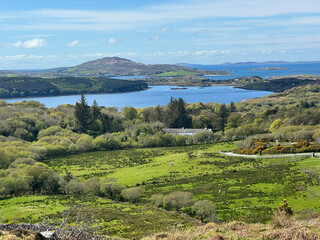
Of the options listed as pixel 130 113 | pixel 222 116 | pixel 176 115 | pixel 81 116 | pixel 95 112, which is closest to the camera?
pixel 222 116

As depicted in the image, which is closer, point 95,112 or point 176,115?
point 95,112

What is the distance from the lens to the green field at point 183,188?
27203 mm

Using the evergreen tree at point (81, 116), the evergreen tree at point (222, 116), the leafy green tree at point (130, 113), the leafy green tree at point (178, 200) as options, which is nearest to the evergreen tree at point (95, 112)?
the evergreen tree at point (81, 116)

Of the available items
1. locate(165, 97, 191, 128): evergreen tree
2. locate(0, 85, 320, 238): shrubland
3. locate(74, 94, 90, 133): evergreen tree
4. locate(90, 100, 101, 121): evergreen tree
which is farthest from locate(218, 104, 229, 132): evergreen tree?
locate(74, 94, 90, 133): evergreen tree

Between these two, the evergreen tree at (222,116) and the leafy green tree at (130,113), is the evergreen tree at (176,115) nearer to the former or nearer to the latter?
the leafy green tree at (130,113)

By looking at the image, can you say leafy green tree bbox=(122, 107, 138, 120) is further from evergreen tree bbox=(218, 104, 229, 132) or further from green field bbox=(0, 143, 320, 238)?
green field bbox=(0, 143, 320, 238)

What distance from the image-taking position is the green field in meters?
27.2

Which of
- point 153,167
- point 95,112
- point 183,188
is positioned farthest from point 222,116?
point 183,188

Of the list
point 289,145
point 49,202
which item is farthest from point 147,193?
point 289,145

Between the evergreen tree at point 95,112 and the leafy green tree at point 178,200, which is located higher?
the evergreen tree at point 95,112

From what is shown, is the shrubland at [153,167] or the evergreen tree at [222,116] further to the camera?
the evergreen tree at [222,116]

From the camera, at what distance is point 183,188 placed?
37.7 m

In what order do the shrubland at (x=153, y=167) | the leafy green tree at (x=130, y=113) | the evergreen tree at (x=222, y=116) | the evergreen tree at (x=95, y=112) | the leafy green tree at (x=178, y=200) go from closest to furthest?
1. the shrubland at (x=153, y=167)
2. the leafy green tree at (x=178, y=200)
3. the evergreen tree at (x=222, y=116)
4. the evergreen tree at (x=95, y=112)
5. the leafy green tree at (x=130, y=113)

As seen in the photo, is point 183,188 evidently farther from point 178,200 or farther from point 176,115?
point 176,115
